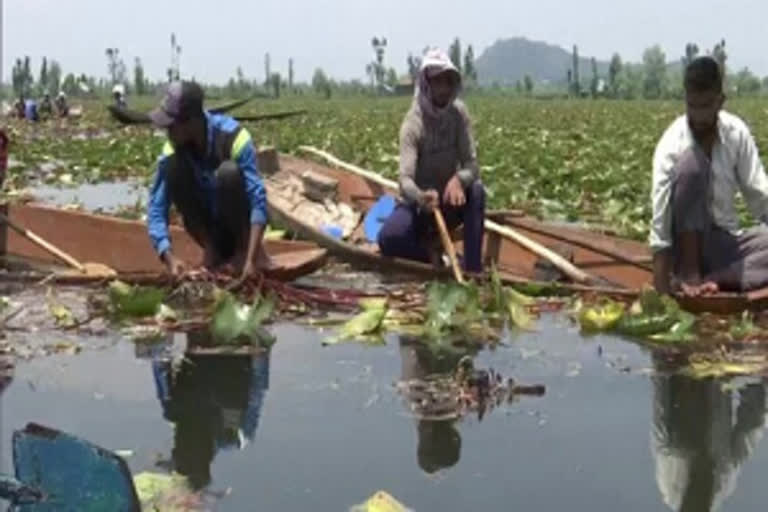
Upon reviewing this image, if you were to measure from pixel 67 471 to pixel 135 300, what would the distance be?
2.95 m

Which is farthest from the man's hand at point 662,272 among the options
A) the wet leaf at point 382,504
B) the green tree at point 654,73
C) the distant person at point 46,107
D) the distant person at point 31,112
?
the green tree at point 654,73

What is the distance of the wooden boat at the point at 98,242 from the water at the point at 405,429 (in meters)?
1.62

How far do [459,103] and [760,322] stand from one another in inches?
77.3

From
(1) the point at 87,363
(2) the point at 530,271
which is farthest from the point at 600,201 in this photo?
(1) the point at 87,363

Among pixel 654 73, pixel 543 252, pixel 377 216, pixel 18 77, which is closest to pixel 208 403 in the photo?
pixel 543 252

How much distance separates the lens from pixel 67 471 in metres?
2.68

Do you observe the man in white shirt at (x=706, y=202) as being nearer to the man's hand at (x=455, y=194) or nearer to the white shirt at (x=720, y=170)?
the white shirt at (x=720, y=170)

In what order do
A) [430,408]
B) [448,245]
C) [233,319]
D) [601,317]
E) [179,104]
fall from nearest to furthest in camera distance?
[430,408] → [233,319] → [601,317] → [179,104] → [448,245]

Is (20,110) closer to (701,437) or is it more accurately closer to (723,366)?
(723,366)

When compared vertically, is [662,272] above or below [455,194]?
below

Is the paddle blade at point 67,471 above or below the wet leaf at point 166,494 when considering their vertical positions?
above

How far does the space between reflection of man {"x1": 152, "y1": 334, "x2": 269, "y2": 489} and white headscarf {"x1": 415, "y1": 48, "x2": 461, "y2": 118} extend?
1866 millimetres

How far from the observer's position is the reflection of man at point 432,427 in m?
3.74

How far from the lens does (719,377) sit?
4.67 metres
